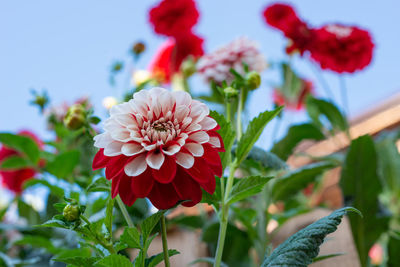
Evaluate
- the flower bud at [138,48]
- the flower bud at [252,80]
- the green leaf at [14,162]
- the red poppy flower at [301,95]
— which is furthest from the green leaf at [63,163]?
the red poppy flower at [301,95]

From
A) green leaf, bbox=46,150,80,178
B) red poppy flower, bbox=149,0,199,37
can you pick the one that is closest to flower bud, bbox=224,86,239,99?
green leaf, bbox=46,150,80,178

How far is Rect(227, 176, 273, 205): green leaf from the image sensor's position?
400mm

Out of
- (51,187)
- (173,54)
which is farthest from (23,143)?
(173,54)

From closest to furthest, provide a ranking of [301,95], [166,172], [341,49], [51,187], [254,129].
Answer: [166,172] → [254,129] → [51,187] → [341,49] → [301,95]

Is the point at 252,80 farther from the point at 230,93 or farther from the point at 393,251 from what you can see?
the point at 393,251

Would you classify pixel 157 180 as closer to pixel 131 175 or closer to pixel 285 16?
pixel 131 175

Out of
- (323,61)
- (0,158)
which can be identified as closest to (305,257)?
(323,61)

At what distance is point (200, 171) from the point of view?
0.33 metres

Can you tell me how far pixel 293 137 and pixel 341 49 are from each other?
0.21 metres

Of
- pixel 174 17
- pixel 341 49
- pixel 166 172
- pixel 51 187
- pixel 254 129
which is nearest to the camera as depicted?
pixel 166 172

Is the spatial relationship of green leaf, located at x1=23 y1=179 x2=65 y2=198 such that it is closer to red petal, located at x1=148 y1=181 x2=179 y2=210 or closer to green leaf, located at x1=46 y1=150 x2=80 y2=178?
green leaf, located at x1=46 y1=150 x2=80 y2=178

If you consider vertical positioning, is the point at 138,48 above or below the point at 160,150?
above

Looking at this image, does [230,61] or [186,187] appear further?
[230,61]

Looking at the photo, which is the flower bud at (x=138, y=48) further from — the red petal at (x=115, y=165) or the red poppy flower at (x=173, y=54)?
the red petal at (x=115, y=165)
